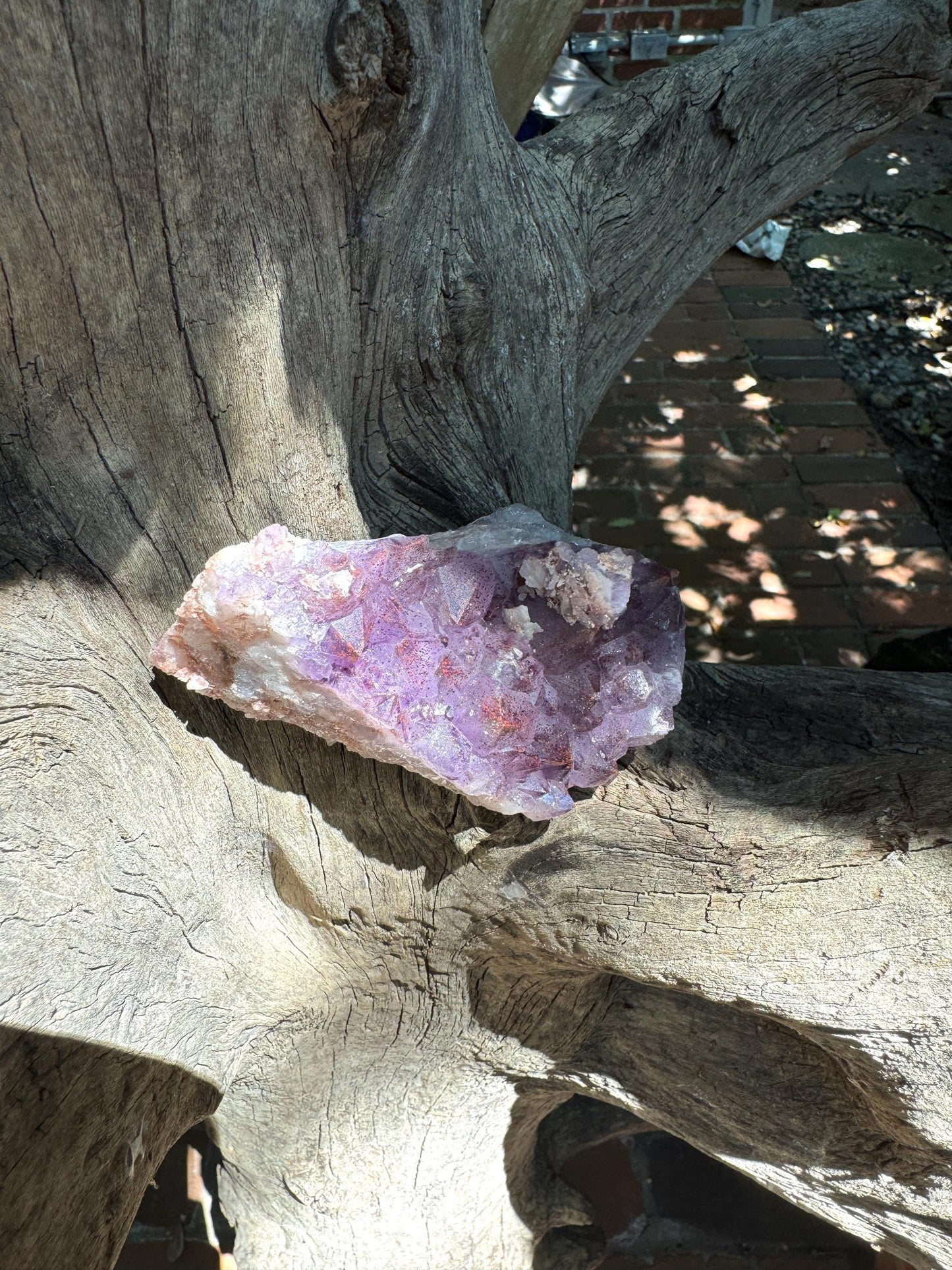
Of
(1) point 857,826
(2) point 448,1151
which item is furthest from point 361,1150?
(1) point 857,826

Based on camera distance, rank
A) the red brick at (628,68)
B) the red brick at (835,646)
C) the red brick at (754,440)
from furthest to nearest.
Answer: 1. the red brick at (628,68)
2. the red brick at (754,440)
3. the red brick at (835,646)

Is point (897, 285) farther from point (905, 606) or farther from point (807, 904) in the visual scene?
point (807, 904)

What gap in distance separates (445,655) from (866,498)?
4186mm

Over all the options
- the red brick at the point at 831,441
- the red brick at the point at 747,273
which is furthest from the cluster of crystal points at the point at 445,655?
the red brick at the point at 747,273

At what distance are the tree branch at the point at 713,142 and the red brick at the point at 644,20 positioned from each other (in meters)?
5.78

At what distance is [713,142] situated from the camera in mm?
2281

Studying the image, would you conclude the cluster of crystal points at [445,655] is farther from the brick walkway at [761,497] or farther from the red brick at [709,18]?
the red brick at [709,18]

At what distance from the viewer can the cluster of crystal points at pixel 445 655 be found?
4.81 ft

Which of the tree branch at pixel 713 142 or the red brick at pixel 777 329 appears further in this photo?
the red brick at pixel 777 329

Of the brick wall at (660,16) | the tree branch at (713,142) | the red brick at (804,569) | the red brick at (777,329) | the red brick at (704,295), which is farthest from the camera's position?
the brick wall at (660,16)

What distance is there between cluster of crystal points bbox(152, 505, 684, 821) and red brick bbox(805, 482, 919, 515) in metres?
3.93

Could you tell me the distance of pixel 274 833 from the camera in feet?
5.41

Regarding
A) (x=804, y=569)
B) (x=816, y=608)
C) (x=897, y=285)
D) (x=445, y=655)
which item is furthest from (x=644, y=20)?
(x=445, y=655)

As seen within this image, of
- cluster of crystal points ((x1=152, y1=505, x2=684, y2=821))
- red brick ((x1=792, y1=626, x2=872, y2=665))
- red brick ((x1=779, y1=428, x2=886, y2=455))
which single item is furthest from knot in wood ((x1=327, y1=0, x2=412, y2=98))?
red brick ((x1=779, y1=428, x2=886, y2=455))
